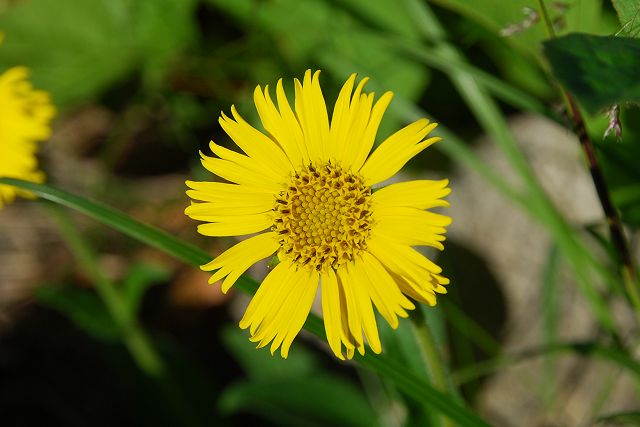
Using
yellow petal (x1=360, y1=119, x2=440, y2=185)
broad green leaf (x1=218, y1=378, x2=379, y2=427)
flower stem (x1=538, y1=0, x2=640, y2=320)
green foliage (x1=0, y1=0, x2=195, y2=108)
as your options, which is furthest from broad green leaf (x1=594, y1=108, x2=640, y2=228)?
green foliage (x1=0, y1=0, x2=195, y2=108)

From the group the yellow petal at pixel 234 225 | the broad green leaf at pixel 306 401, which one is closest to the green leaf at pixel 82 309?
the broad green leaf at pixel 306 401

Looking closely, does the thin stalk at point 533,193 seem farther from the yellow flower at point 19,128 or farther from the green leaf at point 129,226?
the yellow flower at point 19,128

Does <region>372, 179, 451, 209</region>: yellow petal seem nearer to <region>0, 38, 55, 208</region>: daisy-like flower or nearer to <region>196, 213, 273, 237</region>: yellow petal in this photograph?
<region>196, 213, 273, 237</region>: yellow petal

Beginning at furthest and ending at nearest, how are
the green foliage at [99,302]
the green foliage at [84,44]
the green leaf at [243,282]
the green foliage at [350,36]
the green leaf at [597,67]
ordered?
the green foliage at [84,44] → the green foliage at [350,36] → the green foliage at [99,302] → the green leaf at [243,282] → the green leaf at [597,67]

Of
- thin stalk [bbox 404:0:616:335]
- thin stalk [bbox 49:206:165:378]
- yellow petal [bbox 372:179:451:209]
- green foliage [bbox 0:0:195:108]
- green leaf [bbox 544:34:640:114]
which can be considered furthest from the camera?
green foliage [bbox 0:0:195:108]

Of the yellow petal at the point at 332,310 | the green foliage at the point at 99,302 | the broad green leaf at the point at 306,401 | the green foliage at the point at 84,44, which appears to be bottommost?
the broad green leaf at the point at 306,401

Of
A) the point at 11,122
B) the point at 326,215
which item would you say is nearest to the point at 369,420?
the point at 326,215

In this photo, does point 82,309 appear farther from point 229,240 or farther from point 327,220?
point 327,220
